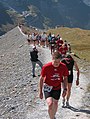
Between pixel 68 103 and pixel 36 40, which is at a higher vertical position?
pixel 36 40

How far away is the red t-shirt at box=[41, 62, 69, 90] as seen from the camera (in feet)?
48.0

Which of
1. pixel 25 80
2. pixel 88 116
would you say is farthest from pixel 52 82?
pixel 25 80

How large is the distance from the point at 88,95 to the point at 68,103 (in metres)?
3.94

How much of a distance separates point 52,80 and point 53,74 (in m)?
0.34

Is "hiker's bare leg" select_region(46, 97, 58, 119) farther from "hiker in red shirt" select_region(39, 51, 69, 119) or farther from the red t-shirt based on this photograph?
the red t-shirt

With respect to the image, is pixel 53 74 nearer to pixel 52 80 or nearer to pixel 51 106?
pixel 52 80

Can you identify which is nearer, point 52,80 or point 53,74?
point 53,74

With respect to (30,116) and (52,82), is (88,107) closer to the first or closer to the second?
(30,116)

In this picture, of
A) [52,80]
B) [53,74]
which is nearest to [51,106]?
[52,80]

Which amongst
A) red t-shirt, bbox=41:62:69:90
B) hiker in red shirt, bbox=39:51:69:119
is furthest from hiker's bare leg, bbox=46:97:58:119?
red t-shirt, bbox=41:62:69:90

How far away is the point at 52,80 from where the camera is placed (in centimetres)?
1498

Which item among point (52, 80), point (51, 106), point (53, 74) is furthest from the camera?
point (52, 80)

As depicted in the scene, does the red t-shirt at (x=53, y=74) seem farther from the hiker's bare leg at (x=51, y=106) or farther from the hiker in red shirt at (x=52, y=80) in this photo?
the hiker's bare leg at (x=51, y=106)

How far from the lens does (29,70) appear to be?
37.2m
